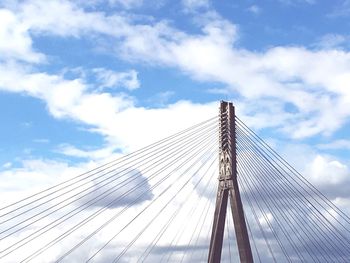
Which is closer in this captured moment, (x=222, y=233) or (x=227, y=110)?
(x=222, y=233)

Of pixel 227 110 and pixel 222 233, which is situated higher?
pixel 227 110

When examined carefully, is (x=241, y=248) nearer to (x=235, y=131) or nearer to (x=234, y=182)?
(x=234, y=182)

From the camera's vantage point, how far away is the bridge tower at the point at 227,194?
41969 mm

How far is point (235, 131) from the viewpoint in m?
46.1

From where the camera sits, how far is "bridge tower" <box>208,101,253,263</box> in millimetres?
41969

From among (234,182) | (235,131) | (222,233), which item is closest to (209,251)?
(222,233)

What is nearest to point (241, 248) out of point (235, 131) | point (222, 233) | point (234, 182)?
point (222, 233)

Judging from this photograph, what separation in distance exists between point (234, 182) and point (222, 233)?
3.56 meters

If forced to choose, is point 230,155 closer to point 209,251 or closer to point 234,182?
point 234,182

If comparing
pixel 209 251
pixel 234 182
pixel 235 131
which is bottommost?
pixel 209 251

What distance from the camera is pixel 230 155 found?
45031 millimetres

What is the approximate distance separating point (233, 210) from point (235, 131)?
20.1 ft

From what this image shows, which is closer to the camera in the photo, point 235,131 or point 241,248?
point 241,248

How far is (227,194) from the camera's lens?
4441 centimetres
